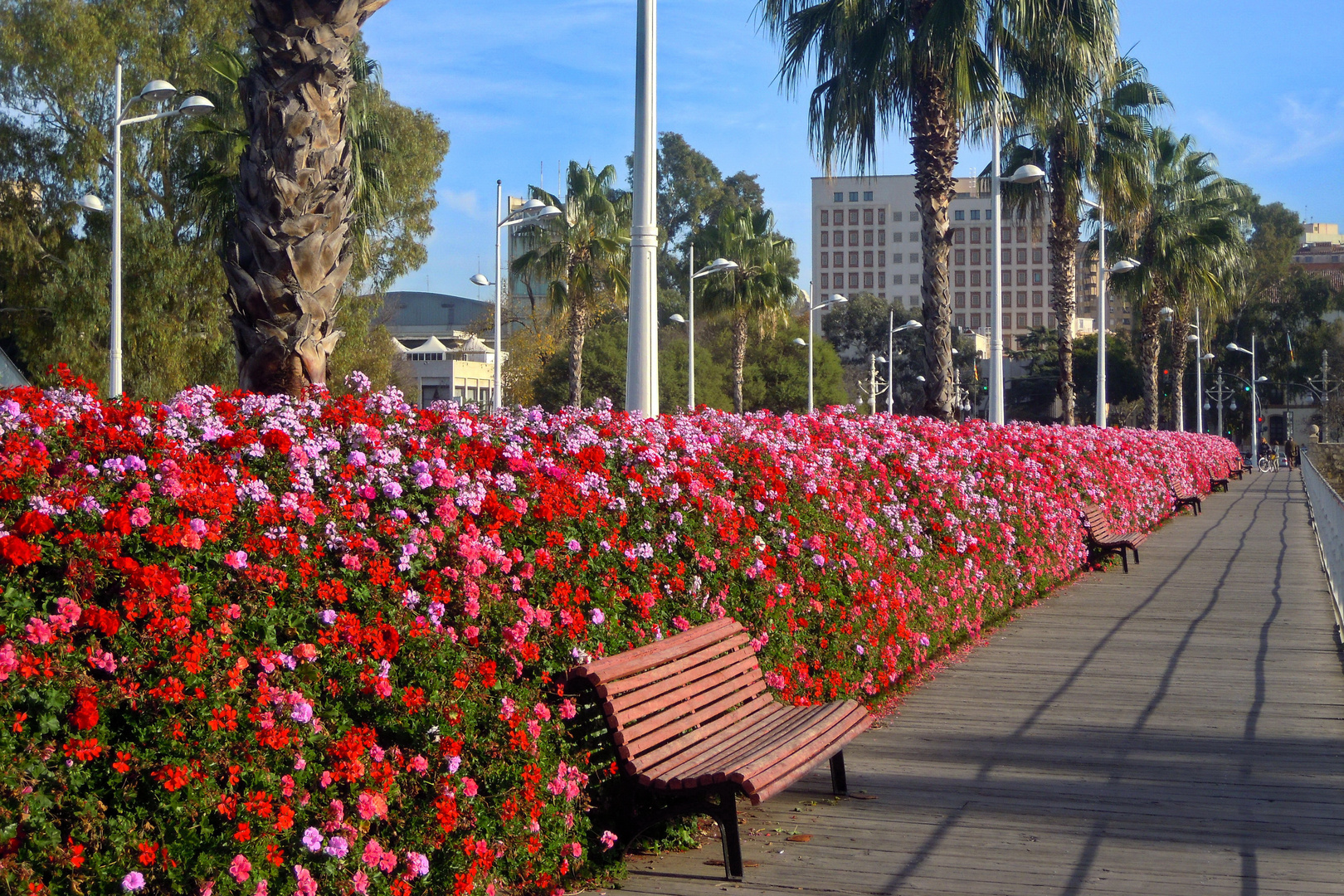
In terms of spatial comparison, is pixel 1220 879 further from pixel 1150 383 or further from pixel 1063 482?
pixel 1150 383

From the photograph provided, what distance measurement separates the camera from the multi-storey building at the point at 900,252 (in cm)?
15025

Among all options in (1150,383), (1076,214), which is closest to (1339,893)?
(1076,214)

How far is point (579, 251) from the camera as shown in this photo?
1561 inches

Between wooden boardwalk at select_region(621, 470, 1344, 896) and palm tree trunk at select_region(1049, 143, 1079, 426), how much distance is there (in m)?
17.6

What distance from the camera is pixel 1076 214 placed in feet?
90.8

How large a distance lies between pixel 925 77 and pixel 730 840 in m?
12.7

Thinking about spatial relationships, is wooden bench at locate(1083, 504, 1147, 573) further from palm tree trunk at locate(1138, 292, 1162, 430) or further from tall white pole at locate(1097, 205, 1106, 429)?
palm tree trunk at locate(1138, 292, 1162, 430)

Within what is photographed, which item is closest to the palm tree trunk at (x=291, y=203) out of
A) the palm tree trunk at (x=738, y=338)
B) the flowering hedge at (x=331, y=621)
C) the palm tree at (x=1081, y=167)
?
the flowering hedge at (x=331, y=621)

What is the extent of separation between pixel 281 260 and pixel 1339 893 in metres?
4.97

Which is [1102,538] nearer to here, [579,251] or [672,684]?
[672,684]

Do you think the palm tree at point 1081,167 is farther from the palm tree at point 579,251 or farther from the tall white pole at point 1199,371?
the palm tree at point 579,251

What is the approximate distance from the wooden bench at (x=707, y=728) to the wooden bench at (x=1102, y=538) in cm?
991

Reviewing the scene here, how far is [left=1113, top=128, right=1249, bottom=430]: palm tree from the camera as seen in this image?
35.7 m

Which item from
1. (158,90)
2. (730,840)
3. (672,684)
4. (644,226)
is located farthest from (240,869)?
(158,90)
